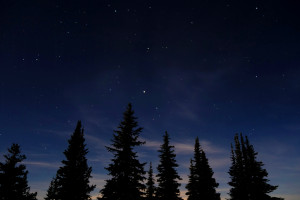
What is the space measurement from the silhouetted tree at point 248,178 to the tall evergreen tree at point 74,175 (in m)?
23.8

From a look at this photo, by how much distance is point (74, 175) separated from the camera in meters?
20.5

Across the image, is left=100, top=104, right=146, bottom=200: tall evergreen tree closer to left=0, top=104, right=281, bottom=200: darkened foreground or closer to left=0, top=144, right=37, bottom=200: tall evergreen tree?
left=0, top=104, right=281, bottom=200: darkened foreground

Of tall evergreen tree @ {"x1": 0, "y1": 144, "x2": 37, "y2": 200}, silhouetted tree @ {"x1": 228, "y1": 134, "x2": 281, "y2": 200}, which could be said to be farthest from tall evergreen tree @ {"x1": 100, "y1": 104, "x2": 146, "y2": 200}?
silhouetted tree @ {"x1": 228, "y1": 134, "x2": 281, "y2": 200}

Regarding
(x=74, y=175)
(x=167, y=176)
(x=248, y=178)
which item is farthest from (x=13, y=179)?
(x=248, y=178)

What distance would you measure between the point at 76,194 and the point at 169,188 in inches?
472

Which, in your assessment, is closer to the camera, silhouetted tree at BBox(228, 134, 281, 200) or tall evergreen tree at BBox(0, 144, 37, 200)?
tall evergreen tree at BBox(0, 144, 37, 200)

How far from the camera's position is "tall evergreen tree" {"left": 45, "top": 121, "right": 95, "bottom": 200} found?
19.7m

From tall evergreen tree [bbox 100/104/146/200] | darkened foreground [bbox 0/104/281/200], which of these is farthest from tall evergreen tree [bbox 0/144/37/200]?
tall evergreen tree [bbox 100/104/146/200]

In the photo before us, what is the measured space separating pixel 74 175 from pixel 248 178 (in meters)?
25.8

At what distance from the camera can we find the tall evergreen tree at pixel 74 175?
1966 cm

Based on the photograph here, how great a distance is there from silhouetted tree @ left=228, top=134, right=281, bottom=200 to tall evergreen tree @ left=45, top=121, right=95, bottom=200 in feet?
78.0

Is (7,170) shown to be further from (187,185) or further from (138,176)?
(187,185)

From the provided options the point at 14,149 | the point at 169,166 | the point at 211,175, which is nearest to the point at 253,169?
the point at 211,175

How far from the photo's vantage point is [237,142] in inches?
1567
